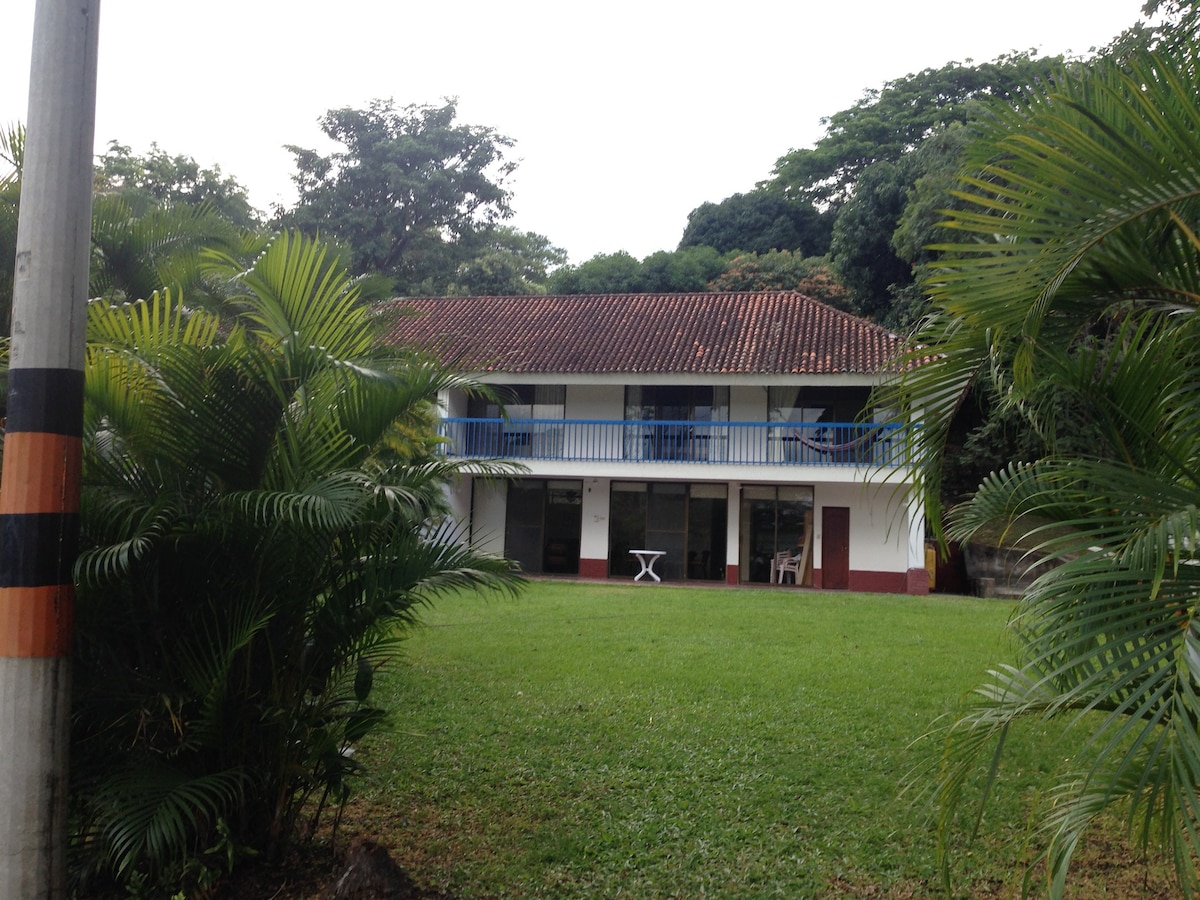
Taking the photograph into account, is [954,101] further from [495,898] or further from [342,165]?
[495,898]

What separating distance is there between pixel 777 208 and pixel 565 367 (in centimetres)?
1882

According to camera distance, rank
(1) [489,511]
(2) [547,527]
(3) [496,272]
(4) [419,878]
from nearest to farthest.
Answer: (4) [419,878] → (2) [547,527] → (1) [489,511] → (3) [496,272]

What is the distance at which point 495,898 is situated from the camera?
14.9 feet

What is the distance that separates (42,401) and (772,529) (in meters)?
17.5

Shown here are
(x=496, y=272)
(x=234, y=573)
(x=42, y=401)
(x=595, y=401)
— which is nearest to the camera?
(x=42, y=401)

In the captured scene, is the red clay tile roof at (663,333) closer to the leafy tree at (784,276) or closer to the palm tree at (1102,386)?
the leafy tree at (784,276)

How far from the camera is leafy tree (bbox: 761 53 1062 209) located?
95.3 ft

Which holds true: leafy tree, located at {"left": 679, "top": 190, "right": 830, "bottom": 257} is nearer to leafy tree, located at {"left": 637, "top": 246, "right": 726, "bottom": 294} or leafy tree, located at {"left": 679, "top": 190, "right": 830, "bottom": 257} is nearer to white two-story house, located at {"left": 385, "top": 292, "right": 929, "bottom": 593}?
leafy tree, located at {"left": 637, "top": 246, "right": 726, "bottom": 294}

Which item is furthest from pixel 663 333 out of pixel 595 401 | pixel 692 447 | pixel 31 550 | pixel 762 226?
pixel 31 550

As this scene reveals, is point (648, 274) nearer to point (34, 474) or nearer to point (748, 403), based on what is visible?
point (748, 403)

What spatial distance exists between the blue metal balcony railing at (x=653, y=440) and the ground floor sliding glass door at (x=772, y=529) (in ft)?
3.40

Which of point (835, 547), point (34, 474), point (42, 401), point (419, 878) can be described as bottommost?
point (419, 878)

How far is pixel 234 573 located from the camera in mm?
4480

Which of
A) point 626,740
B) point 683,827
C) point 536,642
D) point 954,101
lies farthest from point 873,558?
point 954,101
